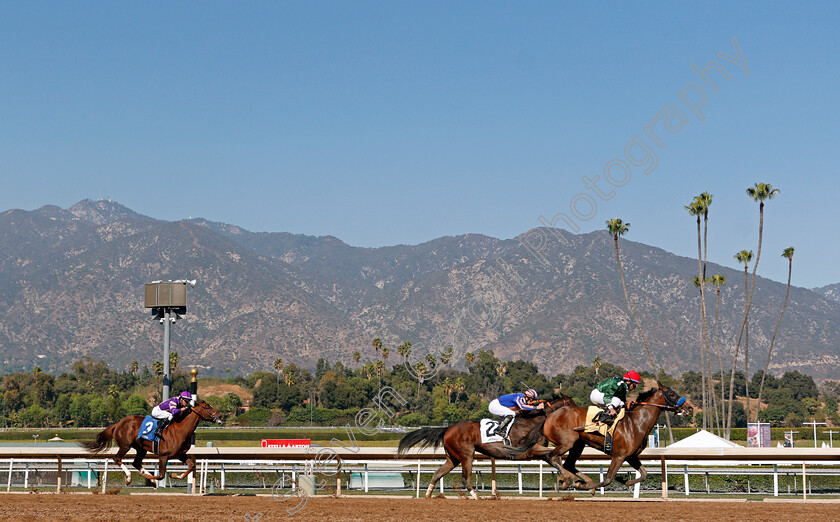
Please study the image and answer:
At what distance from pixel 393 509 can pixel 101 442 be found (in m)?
7.06

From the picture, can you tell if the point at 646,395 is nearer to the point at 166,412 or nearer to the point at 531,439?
the point at 531,439

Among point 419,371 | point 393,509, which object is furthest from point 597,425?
point 419,371

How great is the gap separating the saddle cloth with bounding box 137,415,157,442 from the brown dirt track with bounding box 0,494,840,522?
1102mm

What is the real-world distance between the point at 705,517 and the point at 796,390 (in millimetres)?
146675

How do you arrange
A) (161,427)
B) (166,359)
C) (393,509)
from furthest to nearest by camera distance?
(166,359) → (161,427) → (393,509)

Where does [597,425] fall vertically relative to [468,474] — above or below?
above

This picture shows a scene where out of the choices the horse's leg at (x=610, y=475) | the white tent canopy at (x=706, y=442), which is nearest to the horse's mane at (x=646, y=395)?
the horse's leg at (x=610, y=475)

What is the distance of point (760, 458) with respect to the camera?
61.5 feet

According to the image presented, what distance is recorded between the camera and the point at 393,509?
13203 millimetres

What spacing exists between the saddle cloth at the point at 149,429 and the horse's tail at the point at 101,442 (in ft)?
3.56

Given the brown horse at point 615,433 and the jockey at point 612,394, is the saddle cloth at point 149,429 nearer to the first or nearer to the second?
the brown horse at point 615,433

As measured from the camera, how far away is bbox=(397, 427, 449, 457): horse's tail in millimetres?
15195

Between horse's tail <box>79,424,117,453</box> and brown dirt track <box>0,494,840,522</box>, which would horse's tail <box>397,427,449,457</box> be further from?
horse's tail <box>79,424,117,453</box>

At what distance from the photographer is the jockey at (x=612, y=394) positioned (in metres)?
14.3
